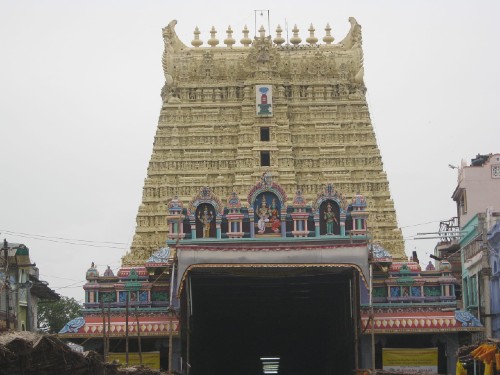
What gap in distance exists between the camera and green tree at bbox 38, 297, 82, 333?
9197cm

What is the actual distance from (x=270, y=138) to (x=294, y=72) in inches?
173

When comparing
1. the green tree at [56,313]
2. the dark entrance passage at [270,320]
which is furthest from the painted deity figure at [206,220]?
the green tree at [56,313]

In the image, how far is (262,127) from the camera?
175 feet

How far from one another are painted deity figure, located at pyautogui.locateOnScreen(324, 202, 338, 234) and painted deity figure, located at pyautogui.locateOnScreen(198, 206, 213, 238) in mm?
4525

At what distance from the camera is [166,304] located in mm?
44312

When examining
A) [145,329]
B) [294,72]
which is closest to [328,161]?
[294,72]

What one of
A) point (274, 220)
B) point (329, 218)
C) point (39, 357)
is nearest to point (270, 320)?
point (274, 220)

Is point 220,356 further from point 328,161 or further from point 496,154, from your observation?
point 496,154

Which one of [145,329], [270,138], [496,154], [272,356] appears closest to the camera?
[145,329]

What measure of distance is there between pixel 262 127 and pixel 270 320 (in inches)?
414

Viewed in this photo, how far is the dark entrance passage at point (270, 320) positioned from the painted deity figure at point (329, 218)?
1.79m

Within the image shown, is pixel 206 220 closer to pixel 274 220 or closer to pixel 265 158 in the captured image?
pixel 274 220

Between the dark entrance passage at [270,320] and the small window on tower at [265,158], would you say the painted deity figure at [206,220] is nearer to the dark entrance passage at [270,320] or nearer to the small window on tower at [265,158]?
the dark entrance passage at [270,320]

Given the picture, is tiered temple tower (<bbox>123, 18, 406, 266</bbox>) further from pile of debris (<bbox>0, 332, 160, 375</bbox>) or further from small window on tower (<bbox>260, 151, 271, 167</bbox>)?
pile of debris (<bbox>0, 332, 160, 375</bbox>)
